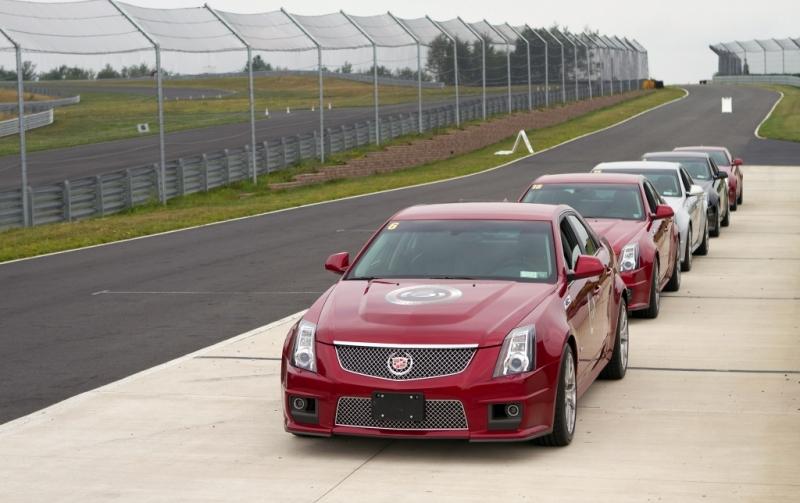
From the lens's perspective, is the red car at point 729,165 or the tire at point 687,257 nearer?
the tire at point 687,257

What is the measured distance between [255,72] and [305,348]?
108ft

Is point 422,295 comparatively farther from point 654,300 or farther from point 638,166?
point 638,166

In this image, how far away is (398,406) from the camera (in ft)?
27.1

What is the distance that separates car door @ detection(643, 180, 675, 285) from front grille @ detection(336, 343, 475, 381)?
22.5ft

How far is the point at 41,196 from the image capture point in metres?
29.1

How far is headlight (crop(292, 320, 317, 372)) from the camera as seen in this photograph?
28.1 ft

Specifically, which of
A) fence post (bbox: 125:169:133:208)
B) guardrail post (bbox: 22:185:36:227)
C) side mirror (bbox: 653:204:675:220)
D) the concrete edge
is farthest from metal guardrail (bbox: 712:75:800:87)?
the concrete edge

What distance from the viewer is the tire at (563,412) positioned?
8.59m

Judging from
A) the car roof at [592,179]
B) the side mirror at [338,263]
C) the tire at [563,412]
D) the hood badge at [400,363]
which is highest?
the car roof at [592,179]

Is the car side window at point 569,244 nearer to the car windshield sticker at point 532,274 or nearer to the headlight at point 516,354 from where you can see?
the car windshield sticker at point 532,274

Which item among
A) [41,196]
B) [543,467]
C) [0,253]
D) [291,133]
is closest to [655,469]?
[543,467]

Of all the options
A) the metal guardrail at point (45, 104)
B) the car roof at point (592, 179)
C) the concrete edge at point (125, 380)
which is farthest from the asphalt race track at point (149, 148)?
the concrete edge at point (125, 380)

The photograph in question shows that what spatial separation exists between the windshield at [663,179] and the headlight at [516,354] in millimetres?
10626

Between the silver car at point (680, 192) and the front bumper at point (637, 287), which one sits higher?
the silver car at point (680, 192)
